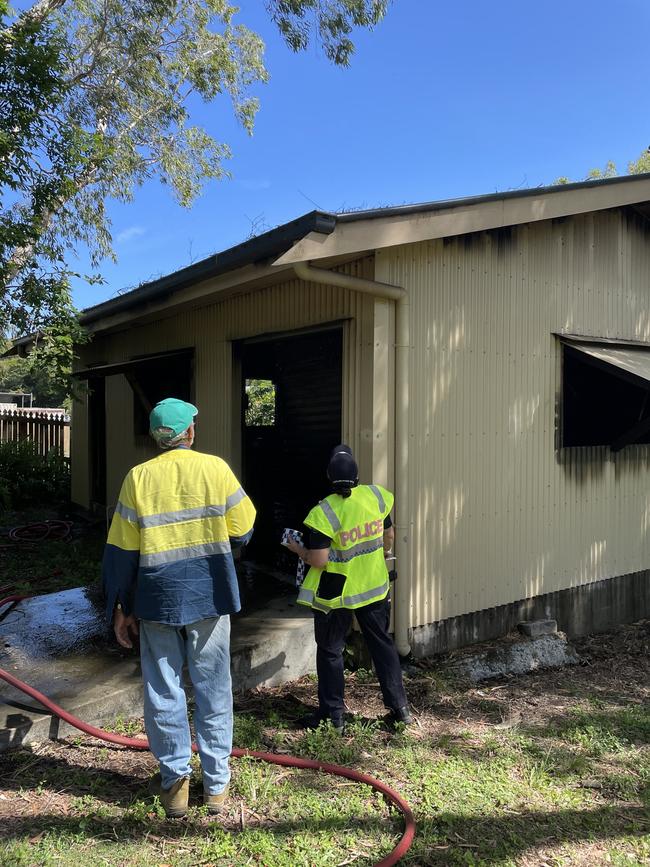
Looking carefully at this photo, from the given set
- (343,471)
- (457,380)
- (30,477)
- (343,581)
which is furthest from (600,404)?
(30,477)

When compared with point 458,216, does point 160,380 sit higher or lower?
lower

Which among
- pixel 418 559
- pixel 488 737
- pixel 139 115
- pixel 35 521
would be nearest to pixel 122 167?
pixel 139 115

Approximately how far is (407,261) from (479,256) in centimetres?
90

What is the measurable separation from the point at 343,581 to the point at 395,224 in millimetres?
2483

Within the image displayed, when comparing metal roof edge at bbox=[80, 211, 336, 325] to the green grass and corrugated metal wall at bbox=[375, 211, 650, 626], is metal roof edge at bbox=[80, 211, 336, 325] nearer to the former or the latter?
corrugated metal wall at bbox=[375, 211, 650, 626]

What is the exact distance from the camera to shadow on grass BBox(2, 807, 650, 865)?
8.68 ft

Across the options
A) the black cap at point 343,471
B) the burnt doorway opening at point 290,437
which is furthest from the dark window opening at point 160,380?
the black cap at point 343,471

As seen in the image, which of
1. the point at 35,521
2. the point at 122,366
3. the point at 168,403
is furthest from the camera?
the point at 35,521

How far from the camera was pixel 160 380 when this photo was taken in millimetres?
7785

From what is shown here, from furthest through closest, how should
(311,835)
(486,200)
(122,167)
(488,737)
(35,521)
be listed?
(122,167), (35,521), (486,200), (488,737), (311,835)

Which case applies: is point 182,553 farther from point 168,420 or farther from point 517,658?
point 517,658

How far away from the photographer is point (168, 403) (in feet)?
9.61


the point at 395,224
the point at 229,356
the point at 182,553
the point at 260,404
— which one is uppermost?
the point at 395,224

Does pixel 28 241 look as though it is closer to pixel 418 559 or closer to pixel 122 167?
pixel 418 559
